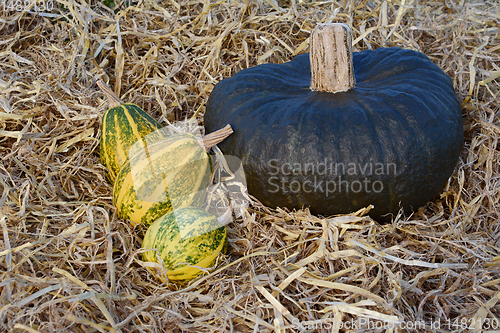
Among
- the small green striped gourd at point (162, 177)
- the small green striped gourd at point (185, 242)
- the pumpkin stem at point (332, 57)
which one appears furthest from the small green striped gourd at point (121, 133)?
the pumpkin stem at point (332, 57)

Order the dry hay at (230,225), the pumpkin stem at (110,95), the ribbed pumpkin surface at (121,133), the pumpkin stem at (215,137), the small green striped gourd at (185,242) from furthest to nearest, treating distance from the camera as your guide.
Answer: the pumpkin stem at (110,95) < the ribbed pumpkin surface at (121,133) < the pumpkin stem at (215,137) < the small green striped gourd at (185,242) < the dry hay at (230,225)

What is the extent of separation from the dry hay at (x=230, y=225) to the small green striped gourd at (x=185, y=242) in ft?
0.33

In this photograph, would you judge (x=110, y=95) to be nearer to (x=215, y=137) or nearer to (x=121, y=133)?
(x=121, y=133)

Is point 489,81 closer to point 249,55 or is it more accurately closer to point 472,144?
point 472,144

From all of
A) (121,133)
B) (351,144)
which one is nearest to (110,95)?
(121,133)

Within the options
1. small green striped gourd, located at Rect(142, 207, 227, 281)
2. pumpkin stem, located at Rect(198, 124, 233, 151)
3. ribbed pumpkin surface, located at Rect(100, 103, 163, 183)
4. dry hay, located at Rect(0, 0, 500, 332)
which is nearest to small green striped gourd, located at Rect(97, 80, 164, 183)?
ribbed pumpkin surface, located at Rect(100, 103, 163, 183)

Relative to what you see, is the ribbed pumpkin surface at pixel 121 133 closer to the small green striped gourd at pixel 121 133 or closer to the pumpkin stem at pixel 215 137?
the small green striped gourd at pixel 121 133

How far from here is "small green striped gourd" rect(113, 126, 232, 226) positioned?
2578 millimetres

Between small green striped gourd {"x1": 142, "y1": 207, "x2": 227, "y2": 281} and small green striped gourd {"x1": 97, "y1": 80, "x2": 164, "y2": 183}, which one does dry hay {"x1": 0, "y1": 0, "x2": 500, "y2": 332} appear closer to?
small green striped gourd {"x1": 142, "y1": 207, "x2": 227, "y2": 281}

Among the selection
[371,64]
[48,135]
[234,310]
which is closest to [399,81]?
[371,64]

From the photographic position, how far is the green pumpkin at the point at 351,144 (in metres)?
2.49

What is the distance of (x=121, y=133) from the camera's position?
2906 mm

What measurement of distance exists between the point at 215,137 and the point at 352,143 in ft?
3.08

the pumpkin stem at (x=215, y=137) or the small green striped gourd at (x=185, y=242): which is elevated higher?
the pumpkin stem at (x=215, y=137)
